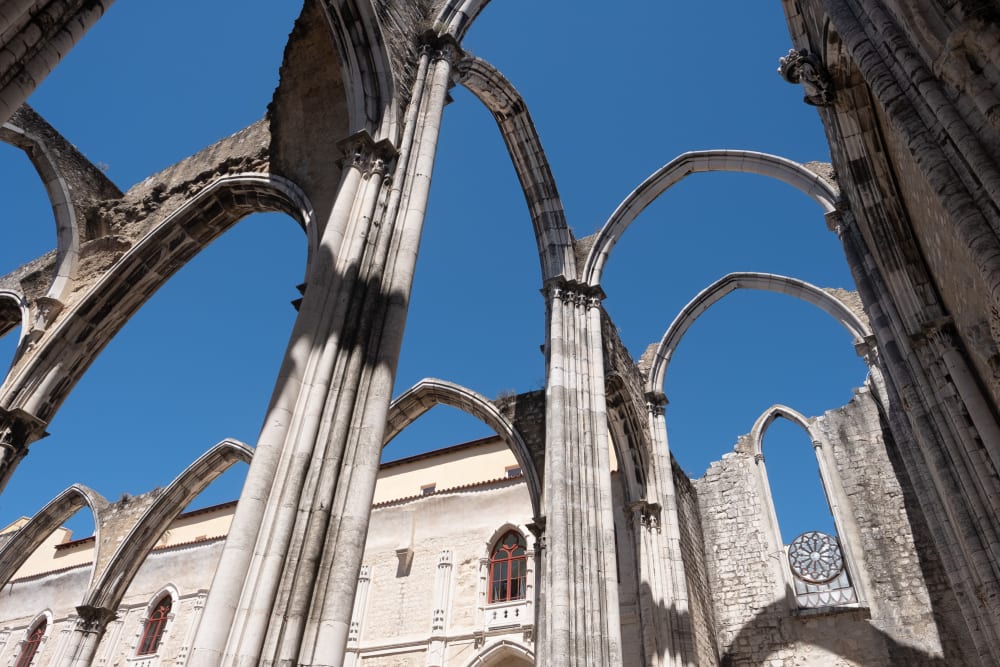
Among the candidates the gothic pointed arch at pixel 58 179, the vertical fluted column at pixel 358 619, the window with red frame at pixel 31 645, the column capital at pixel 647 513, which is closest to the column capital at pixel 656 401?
the column capital at pixel 647 513

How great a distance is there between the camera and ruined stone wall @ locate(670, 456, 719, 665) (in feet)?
38.2

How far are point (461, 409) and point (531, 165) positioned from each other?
4.50 meters

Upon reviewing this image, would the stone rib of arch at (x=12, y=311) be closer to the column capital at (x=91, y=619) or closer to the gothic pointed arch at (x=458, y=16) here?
the column capital at (x=91, y=619)

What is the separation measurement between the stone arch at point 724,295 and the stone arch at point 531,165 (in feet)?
12.0

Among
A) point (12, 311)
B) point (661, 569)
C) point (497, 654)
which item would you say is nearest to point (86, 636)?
point (12, 311)

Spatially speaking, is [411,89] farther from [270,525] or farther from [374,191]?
[270,525]

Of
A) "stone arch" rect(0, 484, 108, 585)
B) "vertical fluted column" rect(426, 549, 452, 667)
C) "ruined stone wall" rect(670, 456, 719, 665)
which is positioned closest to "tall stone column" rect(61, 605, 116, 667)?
"stone arch" rect(0, 484, 108, 585)

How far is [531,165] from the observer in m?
11.8

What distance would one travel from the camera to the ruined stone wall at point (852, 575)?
11.5m

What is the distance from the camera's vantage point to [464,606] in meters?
13.6

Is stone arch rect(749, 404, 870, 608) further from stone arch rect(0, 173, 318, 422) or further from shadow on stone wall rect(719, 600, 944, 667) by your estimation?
stone arch rect(0, 173, 318, 422)

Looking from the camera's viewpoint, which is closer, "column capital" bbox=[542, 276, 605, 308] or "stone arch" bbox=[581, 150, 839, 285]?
"column capital" bbox=[542, 276, 605, 308]

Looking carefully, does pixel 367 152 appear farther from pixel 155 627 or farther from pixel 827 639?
pixel 155 627

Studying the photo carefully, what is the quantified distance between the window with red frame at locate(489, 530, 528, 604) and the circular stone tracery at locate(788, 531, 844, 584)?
5.03 metres
